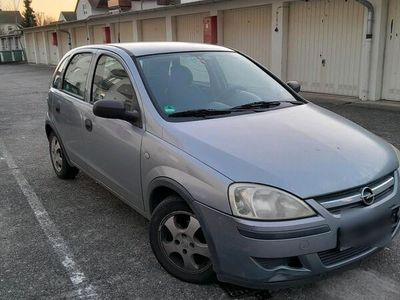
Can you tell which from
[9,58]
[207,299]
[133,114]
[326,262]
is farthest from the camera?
[9,58]

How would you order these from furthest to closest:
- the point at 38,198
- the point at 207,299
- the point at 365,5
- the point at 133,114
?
the point at 365,5
the point at 38,198
the point at 133,114
the point at 207,299

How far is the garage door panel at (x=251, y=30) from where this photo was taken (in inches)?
561

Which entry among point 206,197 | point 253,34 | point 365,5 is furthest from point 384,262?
point 253,34

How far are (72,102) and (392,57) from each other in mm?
8454

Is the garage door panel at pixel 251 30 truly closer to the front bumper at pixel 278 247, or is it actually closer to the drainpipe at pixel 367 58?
the drainpipe at pixel 367 58

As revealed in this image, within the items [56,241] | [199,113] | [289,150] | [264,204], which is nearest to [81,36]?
[56,241]

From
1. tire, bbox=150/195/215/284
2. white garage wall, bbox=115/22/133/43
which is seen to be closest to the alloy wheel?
tire, bbox=150/195/215/284

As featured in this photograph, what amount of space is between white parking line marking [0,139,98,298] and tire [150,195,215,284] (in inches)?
21.5

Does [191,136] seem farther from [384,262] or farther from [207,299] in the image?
[384,262]

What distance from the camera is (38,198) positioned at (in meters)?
5.07

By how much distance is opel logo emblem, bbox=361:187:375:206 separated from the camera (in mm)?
2721

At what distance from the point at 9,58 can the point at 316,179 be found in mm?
47416

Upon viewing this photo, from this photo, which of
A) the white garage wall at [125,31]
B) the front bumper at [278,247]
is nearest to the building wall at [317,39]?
the white garage wall at [125,31]

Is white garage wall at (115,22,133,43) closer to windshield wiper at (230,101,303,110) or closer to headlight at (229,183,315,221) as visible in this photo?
windshield wiper at (230,101,303,110)
